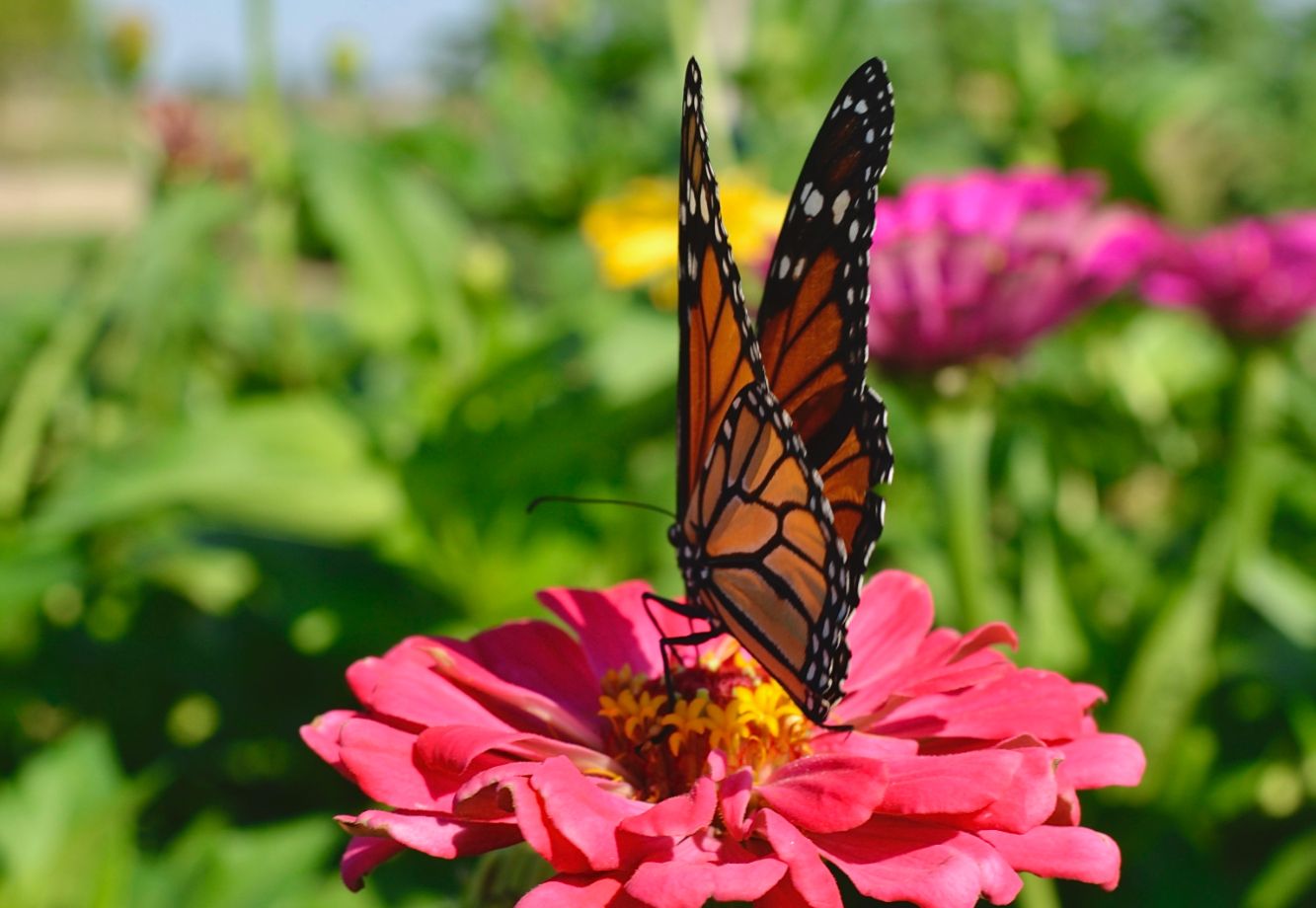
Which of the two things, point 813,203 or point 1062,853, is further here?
point 813,203

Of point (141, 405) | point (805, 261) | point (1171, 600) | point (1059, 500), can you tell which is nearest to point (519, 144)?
point (141, 405)

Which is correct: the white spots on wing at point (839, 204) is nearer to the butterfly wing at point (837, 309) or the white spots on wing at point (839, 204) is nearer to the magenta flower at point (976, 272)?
the butterfly wing at point (837, 309)

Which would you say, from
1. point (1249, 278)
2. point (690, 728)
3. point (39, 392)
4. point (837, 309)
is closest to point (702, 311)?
point (837, 309)

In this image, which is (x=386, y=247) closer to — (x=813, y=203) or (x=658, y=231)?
(x=658, y=231)

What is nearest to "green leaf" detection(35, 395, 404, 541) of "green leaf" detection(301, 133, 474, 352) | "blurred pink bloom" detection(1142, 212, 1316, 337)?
"green leaf" detection(301, 133, 474, 352)

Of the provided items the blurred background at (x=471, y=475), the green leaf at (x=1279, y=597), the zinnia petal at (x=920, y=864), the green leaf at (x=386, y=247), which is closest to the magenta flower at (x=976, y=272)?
the blurred background at (x=471, y=475)

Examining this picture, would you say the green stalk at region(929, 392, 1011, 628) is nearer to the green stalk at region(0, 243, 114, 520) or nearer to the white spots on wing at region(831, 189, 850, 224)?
the white spots on wing at region(831, 189, 850, 224)
